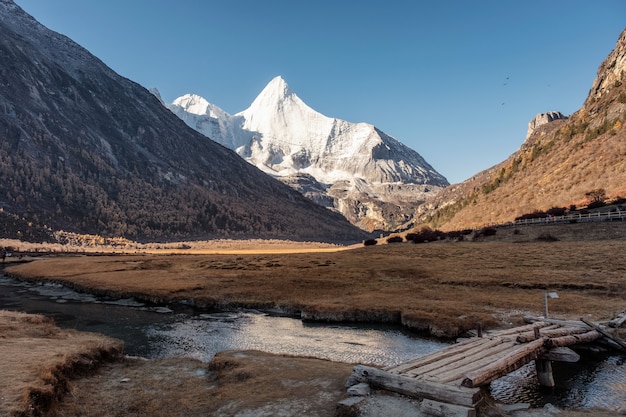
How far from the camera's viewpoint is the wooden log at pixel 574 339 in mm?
20328

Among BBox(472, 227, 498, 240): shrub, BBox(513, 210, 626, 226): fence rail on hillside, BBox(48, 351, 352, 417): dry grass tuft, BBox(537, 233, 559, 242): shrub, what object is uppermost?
BBox(513, 210, 626, 226): fence rail on hillside

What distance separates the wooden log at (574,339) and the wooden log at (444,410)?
32.6 ft

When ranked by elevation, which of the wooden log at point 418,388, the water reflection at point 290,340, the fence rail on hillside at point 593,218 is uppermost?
the fence rail on hillside at point 593,218

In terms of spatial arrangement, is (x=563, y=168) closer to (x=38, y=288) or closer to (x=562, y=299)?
(x=562, y=299)

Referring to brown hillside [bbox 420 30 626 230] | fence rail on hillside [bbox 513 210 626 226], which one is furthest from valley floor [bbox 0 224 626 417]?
brown hillside [bbox 420 30 626 230]

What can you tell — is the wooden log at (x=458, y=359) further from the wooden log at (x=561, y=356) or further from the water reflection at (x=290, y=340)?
the water reflection at (x=290, y=340)

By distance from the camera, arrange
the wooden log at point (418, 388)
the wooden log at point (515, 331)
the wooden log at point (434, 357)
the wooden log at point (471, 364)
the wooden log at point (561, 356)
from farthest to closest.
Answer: the wooden log at point (515, 331) → the wooden log at point (561, 356) → the wooden log at point (434, 357) → the wooden log at point (471, 364) → the wooden log at point (418, 388)

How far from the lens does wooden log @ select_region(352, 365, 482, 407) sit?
1308 cm

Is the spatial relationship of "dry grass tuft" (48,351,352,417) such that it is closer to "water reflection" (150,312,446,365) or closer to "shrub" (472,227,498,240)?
"water reflection" (150,312,446,365)

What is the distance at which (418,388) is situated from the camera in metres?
14.1

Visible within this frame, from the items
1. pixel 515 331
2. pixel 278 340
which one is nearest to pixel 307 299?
pixel 278 340

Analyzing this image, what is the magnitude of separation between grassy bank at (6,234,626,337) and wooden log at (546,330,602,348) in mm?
6291

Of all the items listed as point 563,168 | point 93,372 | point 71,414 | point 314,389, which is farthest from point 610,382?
point 563,168

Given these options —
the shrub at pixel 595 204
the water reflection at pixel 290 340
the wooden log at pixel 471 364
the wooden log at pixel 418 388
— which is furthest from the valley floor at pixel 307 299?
the shrub at pixel 595 204
